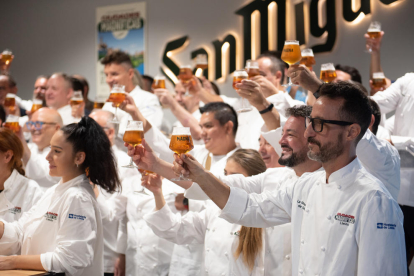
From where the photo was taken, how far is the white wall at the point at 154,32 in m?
5.31

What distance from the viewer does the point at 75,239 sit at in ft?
8.64

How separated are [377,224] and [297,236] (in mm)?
420

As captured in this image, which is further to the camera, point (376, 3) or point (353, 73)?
point (376, 3)

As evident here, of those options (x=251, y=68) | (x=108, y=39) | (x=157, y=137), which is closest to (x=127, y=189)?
(x=157, y=137)

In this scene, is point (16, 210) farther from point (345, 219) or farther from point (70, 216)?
point (345, 219)

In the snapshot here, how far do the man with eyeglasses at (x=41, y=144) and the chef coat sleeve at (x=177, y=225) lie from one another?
5.35ft

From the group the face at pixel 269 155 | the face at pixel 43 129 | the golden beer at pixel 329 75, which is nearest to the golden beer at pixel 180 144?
the face at pixel 269 155

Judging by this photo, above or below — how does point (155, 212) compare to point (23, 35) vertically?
below

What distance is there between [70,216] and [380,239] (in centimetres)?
165

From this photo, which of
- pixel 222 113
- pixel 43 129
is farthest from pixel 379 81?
pixel 43 129

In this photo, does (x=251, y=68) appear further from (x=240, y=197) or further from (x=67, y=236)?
(x=67, y=236)

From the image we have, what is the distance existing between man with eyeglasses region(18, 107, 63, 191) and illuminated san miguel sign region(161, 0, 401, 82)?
→ 8.69ft

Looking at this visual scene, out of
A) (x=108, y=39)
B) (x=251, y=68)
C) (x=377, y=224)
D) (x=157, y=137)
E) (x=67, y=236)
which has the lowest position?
(x=67, y=236)

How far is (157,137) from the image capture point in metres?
3.50
